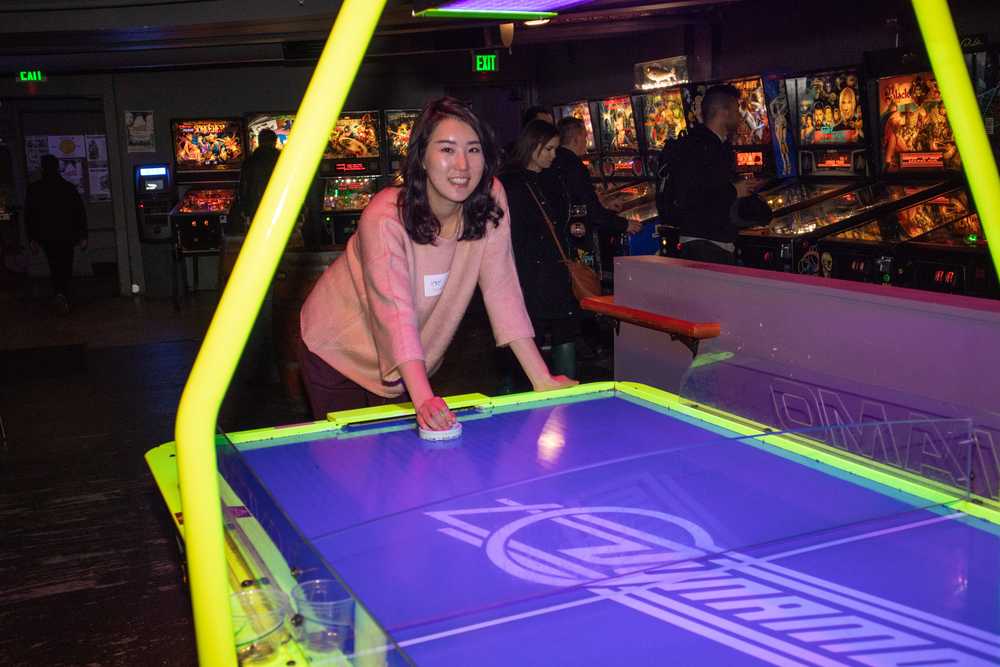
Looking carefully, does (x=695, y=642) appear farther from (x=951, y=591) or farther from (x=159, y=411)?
(x=159, y=411)

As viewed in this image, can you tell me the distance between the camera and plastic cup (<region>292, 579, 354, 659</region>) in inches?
42.4

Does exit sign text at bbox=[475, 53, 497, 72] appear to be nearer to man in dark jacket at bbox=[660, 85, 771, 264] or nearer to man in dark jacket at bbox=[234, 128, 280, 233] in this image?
man in dark jacket at bbox=[234, 128, 280, 233]

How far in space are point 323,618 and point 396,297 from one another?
3.61ft

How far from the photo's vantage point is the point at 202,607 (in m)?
1.02

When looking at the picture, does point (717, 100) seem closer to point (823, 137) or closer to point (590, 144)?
point (823, 137)

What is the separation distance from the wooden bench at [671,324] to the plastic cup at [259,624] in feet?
8.71

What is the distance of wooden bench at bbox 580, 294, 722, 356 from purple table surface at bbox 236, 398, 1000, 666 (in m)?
1.70

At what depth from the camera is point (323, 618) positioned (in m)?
1.12

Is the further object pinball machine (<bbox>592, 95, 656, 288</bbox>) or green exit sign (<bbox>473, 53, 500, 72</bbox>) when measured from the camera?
green exit sign (<bbox>473, 53, 500, 72</bbox>)

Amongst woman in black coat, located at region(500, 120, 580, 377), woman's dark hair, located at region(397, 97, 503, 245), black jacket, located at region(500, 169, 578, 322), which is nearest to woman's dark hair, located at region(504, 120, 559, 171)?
woman in black coat, located at region(500, 120, 580, 377)

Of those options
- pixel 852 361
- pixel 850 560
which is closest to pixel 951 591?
pixel 850 560


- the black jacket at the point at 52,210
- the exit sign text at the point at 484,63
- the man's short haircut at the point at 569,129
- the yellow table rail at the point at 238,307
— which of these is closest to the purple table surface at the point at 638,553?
the yellow table rail at the point at 238,307

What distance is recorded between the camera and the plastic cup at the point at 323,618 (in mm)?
1076

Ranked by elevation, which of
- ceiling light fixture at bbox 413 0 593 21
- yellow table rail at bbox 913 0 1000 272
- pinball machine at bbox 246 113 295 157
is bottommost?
yellow table rail at bbox 913 0 1000 272
